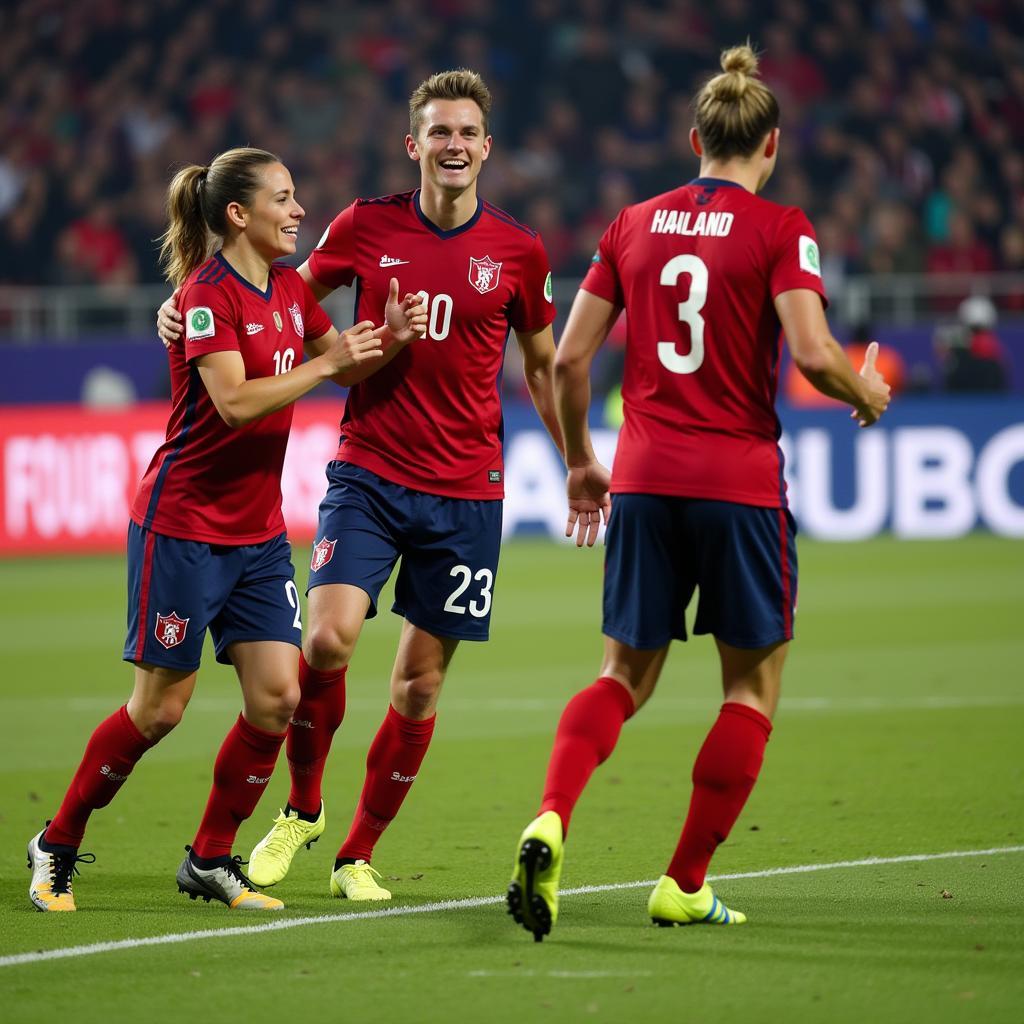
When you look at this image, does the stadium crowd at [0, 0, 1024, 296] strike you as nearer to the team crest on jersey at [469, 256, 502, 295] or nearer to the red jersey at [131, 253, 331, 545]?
the team crest on jersey at [469, 256, 502, 295]

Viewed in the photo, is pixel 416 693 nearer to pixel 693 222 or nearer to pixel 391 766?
pixel 391 766

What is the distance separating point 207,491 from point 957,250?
16.5m

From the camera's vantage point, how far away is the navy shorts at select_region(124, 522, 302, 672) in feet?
16.7

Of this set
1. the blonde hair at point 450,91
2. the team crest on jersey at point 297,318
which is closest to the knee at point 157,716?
the team crest on jersey at point 297,318

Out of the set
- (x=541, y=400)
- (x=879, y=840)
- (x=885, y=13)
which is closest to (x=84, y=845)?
(x=541, y=400)

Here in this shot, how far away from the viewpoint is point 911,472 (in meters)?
17.2

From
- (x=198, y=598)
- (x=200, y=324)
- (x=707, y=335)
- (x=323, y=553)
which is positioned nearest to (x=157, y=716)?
(x=198, y=598)

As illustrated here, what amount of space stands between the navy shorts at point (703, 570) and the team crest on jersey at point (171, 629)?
1.21 meters

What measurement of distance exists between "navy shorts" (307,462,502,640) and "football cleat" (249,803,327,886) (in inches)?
27.1

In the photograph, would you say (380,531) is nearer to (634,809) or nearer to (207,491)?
(207,491)

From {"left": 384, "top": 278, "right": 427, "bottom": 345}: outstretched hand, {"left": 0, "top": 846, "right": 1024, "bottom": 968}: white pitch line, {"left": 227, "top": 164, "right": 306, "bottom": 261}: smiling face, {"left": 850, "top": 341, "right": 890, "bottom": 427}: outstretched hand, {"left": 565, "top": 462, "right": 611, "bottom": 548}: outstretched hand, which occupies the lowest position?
{"left": 0, "top": 846, "right": 1024, "bottom": 968}: white pitch line

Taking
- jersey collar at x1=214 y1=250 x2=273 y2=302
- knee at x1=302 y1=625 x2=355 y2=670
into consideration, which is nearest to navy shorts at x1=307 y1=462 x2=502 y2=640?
knee at x1=302 y1=625 x2=355 y2=670

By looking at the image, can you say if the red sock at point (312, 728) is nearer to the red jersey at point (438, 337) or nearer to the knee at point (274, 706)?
the knee at point (274, 706)

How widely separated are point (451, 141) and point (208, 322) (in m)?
0.98
